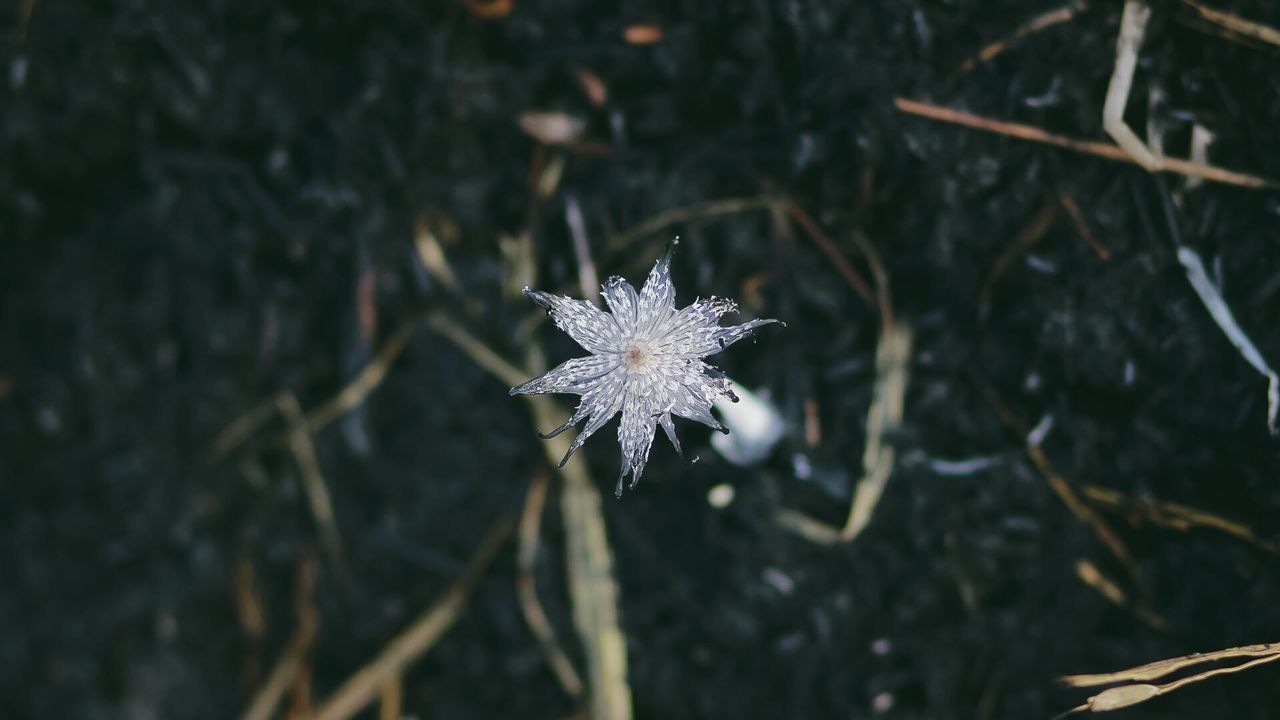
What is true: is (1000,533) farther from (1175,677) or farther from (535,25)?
(535,25)

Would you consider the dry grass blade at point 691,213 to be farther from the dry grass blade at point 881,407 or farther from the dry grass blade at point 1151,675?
the dry grass blade at point 1151,675

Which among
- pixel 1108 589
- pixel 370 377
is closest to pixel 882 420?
pixel 1108 589

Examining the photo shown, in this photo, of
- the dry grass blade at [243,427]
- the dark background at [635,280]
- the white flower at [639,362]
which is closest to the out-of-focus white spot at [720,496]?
the dark background at [635,280]

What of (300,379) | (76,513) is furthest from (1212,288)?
(76,513)

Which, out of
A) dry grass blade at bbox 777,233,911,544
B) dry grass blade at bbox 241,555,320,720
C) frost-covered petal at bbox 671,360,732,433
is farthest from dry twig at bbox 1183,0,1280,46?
dry grass blade at bbox 241,555,320,720

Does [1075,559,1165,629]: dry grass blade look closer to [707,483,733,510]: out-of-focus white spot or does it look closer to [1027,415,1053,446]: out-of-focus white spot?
[1027,415,1053,446]: out-of-focus white spot

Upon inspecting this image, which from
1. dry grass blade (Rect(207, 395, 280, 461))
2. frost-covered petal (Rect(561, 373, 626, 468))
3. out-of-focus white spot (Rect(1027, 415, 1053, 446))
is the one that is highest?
frost-covered petal (Rect(561, 373, 626, 468))
